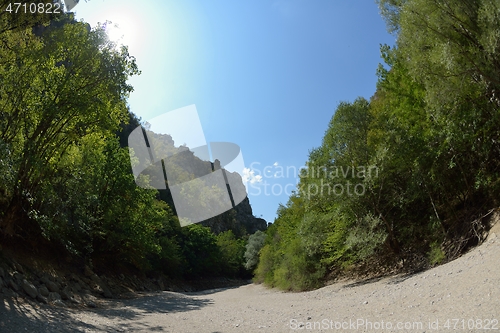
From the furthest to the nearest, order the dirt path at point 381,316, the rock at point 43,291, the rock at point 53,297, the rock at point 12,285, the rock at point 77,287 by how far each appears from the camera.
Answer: the rock at point 77,287 < the rock at point 43,291 < the rock at point 53,297 < the rock at point 12,285 < the dirt path at point 381,316

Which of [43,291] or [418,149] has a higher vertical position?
[418,149]

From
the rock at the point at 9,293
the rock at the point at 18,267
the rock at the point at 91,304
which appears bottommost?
the rock at the point at 91,304

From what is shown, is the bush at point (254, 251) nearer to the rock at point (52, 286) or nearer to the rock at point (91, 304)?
the rock at point (91, 304)

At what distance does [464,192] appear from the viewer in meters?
12.8

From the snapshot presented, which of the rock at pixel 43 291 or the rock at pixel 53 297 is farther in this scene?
the rock at pixel 43 291

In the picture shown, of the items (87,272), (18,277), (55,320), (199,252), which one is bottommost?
(199,252)

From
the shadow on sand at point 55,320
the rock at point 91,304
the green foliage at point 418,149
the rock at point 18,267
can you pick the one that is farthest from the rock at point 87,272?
the green foliage at point 418,149

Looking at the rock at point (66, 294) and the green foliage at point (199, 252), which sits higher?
the rock at point (66, 294)

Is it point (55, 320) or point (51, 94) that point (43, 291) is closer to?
point (55, 320)

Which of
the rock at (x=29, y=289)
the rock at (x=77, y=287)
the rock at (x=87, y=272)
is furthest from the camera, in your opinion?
the rock at (x=87, y=272)

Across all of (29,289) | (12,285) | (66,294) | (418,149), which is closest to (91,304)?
(66,294)

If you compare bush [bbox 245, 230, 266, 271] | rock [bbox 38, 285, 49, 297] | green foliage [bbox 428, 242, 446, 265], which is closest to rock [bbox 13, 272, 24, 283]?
rock [bbox 38, 285, 49, 297]

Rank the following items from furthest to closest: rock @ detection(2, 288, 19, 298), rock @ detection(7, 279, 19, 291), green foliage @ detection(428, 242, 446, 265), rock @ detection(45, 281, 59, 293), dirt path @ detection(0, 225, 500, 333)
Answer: green foliage @ detection(428, 242, 446, 265), rock @ detection(45, 281, 59, 293), rock @ detection(7, 279, 19, 291), rock @ detection(2, 288, 19, 298), dirt path @ detection(0, 225, 500, 333)

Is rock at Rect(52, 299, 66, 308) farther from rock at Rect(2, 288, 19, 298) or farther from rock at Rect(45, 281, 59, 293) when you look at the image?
rock at Rect(2, 288, 19, 298)
